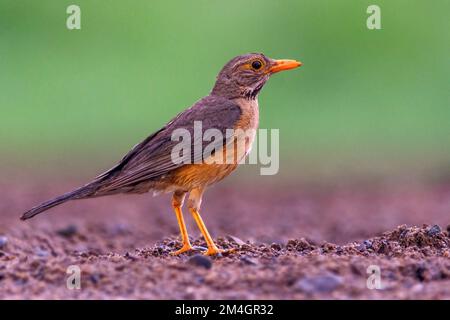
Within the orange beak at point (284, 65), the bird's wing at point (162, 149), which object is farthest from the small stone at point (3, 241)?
the orange beak at point (284, 65)

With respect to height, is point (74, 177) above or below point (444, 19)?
below

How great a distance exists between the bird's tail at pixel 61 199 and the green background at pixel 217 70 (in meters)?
14.1

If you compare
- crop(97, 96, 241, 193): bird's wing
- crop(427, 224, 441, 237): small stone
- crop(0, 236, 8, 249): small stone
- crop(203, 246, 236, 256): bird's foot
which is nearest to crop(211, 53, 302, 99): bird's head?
crop(97, 96, 241, 193): bird's wing

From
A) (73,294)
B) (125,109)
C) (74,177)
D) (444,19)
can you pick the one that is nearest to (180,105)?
(125,109)

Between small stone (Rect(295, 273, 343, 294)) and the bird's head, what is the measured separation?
365 centimetres

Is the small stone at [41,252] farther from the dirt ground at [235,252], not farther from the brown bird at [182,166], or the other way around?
the brown bird at [182,166]

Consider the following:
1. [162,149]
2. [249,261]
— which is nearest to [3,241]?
[162,149]

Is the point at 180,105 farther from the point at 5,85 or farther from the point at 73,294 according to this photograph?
the point at 73,294

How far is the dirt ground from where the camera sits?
7719mm

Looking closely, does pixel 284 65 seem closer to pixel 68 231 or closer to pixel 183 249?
pixel 183 249

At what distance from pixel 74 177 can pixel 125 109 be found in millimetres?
7343

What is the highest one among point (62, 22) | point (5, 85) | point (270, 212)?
point (62, 22)

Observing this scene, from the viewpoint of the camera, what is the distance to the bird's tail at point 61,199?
31.2 feet
